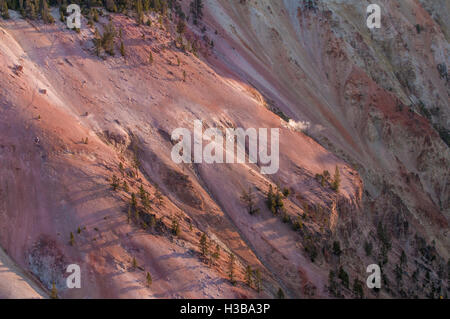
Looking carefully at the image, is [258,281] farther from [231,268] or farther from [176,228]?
[176,228]

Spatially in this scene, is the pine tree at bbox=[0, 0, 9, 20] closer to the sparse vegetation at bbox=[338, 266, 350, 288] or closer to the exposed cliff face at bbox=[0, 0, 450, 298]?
the exposed cliff face at bbox=[0, 0, 450, 298]

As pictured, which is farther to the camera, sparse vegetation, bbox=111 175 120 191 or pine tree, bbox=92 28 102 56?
pine tree, bbox=92 28 102 56

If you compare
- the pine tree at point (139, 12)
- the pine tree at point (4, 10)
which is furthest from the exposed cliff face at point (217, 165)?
the pine tree at point (139, 12)

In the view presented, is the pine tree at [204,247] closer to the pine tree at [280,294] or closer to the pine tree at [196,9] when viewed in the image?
the pine tree at [280,294]

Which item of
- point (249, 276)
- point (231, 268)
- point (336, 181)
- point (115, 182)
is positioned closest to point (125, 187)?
point (115, 182)

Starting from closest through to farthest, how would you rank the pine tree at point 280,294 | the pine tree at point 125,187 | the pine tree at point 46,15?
the pine tree at point 280,294, the pine tree at point 125,187, the pine tree at point 46,15

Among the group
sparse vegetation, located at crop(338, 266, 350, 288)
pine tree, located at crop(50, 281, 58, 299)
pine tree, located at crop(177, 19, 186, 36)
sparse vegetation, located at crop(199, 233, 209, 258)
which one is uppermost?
pine tree, located at crop(177, 19, 186, 36)

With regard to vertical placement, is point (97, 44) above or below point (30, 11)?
below

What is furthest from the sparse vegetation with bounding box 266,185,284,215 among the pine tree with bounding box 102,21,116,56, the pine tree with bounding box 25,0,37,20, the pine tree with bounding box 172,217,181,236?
the pine tree with bounding box 25,0,37,20
